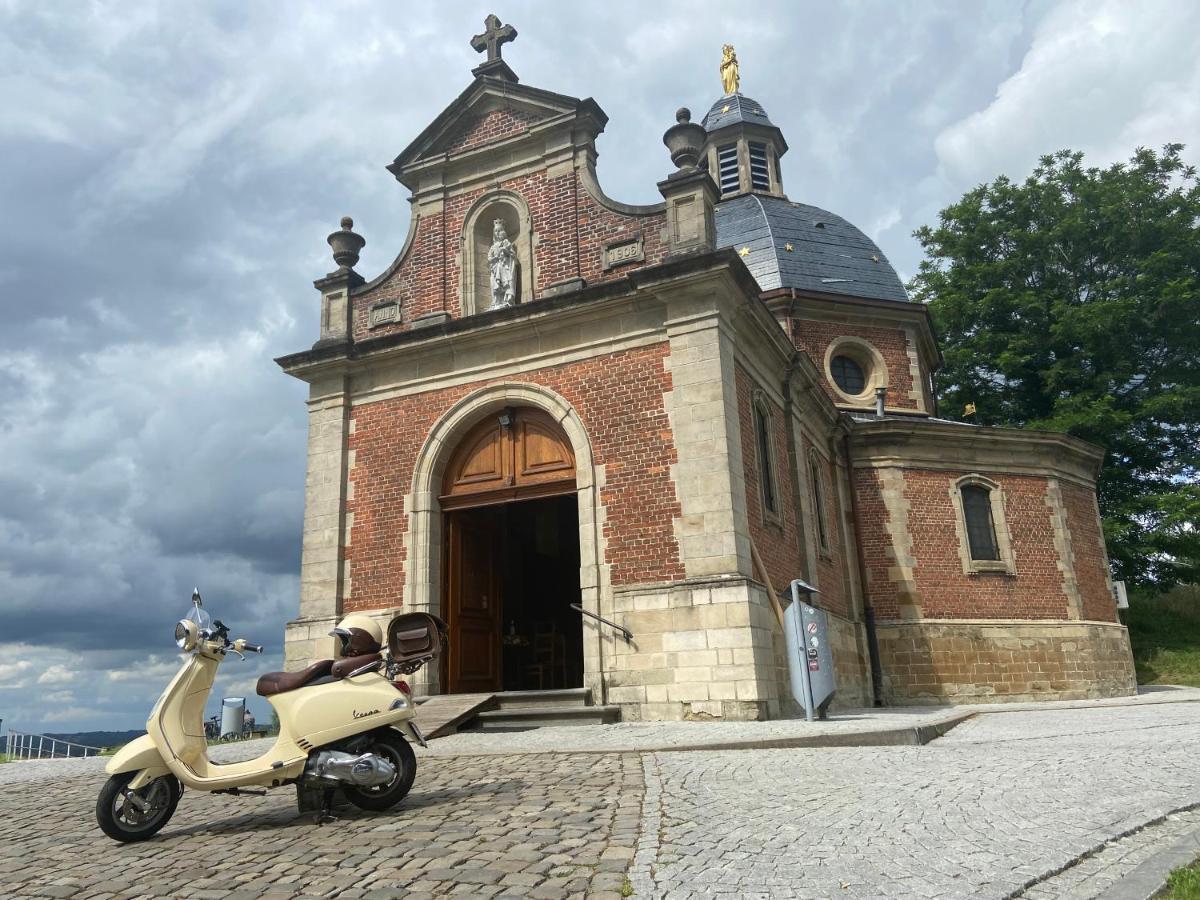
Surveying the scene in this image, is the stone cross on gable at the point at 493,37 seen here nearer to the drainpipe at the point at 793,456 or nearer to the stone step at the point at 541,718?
the drainpipe at the point at 793,456

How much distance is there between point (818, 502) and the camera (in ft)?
53.6

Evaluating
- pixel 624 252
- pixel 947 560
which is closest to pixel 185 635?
pixel 624 252

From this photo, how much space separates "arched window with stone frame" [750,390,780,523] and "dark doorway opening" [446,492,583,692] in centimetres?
290

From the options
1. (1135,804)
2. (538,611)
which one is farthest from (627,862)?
(538,611)

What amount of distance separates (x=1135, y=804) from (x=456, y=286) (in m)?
11.3

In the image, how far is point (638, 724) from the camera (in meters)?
10.1

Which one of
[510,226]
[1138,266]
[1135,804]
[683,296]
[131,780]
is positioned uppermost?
[1138,266]

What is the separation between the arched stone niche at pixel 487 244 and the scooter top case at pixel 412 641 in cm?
811

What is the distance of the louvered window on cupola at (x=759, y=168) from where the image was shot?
Result: 3039cm

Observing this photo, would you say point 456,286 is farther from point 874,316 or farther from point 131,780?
point 874,316

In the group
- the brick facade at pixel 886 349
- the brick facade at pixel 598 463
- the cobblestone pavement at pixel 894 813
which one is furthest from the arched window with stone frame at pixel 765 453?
the brick facade at pixel 886 349

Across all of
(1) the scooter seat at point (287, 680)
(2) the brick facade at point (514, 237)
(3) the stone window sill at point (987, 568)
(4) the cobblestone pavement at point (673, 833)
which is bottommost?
(4) the cobblestone pavement at point (673, 833)

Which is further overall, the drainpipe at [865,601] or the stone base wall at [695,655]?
the drainpipe at [865,601]

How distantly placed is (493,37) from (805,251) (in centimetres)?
1094
